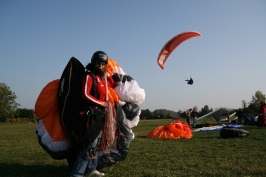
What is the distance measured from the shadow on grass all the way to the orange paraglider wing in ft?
26.4

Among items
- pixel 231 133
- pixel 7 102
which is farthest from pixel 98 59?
pixel 7 102

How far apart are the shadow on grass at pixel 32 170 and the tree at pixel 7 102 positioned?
59370mm

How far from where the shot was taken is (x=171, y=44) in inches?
444

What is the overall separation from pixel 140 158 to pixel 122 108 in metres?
1.66

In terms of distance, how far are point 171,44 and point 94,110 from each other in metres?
8.49

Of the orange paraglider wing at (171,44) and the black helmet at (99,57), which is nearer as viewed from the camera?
the black helmet at (99,57)

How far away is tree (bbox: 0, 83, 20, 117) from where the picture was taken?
57.1 meters

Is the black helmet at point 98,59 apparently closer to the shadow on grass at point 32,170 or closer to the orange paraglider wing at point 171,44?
the shadow on grass at point 32,170

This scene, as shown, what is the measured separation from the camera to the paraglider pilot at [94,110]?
136 inches

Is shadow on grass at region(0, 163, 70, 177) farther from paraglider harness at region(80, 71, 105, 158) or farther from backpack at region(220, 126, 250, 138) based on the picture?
backpack at region(220, 126, 250, 138)

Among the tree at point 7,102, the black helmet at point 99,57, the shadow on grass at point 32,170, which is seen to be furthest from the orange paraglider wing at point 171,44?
the tree at point 7,102

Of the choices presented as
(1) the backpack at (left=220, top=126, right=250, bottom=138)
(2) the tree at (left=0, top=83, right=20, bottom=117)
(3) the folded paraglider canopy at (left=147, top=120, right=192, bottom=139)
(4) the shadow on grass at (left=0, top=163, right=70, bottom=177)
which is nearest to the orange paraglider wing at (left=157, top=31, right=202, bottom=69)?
(3) the folded paraglider canopy at (left=147, top=120, right=192, bottom=139)

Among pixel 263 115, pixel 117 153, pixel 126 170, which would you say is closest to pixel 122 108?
pixel 117 153

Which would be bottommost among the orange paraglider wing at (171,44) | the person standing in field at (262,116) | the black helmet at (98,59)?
the person standing in field at (262,116)
